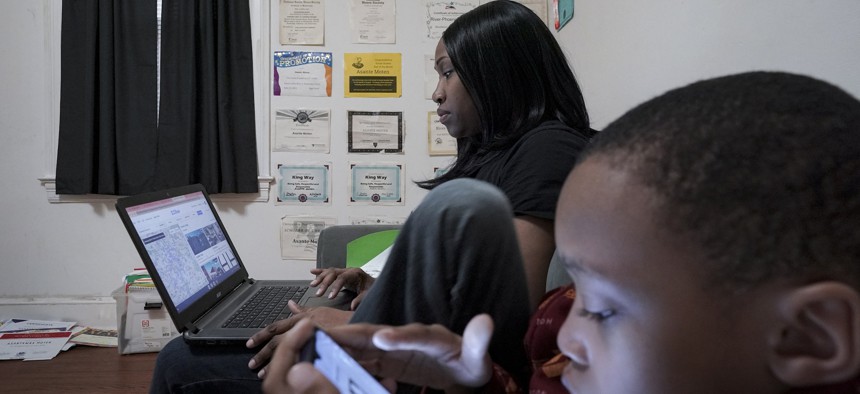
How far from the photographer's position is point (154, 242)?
1.05m

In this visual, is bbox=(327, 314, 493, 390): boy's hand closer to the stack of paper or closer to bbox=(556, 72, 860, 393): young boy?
bbox=(556, 72, 860, 393): young boy

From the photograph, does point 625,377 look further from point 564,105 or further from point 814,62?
point 564,105

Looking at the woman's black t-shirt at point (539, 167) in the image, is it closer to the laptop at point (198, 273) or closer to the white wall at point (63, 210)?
the laptop at point (198, 273)

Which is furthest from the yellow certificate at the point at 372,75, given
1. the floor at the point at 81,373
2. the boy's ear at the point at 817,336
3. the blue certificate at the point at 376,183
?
the boy's ear at the point at 817,336

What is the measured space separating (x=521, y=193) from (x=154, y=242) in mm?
778

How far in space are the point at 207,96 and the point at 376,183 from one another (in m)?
0.86

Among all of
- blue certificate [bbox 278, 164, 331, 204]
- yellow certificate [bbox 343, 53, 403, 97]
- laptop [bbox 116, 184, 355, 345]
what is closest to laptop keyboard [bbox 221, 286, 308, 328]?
laptop [bbox 116, 184, 355, 345]

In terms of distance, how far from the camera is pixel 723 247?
1.12ft

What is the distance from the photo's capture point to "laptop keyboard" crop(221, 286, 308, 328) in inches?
39.1

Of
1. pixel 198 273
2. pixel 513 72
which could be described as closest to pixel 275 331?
pixel 198 273

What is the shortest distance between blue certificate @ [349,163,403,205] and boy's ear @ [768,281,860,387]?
2061 millimetres

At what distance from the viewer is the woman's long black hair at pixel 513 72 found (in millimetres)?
1011

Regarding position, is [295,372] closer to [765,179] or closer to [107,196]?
[765,179]

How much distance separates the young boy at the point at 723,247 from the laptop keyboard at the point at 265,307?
2.13 ft
